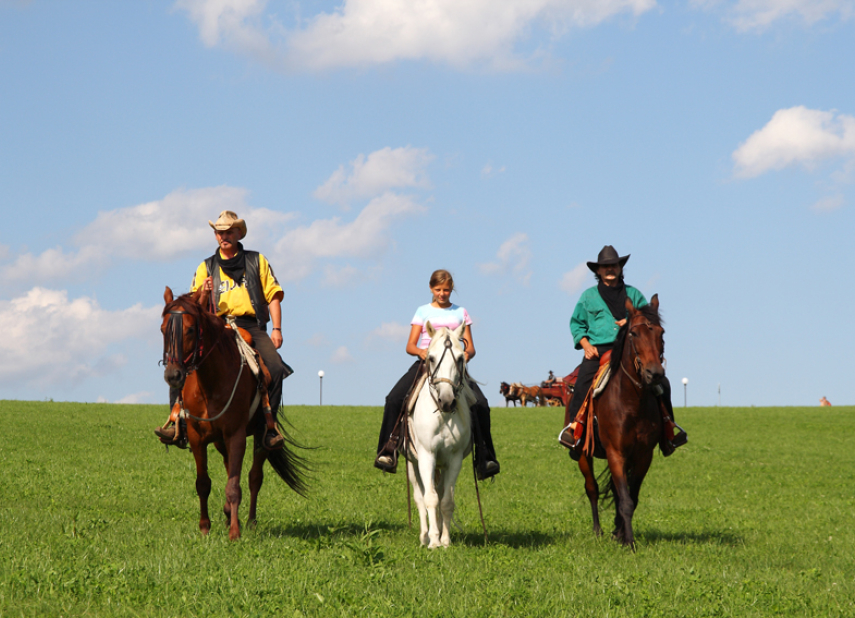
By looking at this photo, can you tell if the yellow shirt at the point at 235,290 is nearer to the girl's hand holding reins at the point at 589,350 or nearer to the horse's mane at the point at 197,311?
the horse's mane at the point at 197,311

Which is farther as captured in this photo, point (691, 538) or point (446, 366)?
point (691, 538)

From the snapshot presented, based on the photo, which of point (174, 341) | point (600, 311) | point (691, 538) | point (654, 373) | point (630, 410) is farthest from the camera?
point (691, 538)

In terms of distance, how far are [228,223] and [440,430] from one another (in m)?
3.81

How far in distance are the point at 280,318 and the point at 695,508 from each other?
9.34 m

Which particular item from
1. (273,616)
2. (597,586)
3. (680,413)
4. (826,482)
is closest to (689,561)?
(597,586)

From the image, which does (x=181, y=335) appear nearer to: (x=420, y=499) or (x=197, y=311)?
(x=197, y=311)

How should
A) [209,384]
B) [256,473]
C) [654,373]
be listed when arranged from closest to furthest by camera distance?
1. [654,373]
2. [209,384]
3. [256,473]

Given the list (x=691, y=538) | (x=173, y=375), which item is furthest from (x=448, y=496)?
(x=691, y=538)

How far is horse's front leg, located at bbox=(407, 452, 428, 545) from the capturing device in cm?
973

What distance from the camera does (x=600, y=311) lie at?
1124 cm

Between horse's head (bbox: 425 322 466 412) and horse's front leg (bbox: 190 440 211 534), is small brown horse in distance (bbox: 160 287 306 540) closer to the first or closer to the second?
horse's front leg (bbox: 190 440 211 534)

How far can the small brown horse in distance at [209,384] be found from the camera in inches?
355

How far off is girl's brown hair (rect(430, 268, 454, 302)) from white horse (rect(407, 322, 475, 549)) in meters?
0.88

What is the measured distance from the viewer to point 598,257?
11.4m
